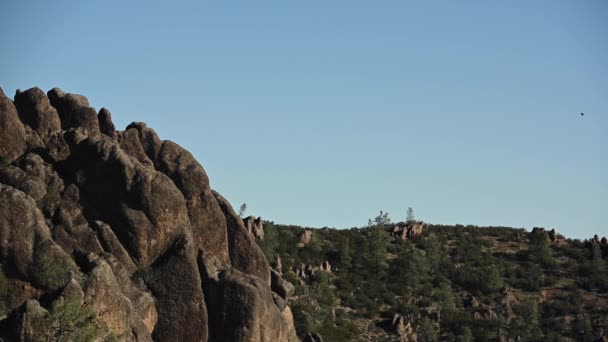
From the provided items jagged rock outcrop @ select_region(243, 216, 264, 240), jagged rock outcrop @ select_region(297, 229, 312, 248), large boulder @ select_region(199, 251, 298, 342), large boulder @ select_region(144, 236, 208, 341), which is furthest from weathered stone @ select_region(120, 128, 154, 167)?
jagged rock outcrop @ select_region(297, 229, 312, 248)

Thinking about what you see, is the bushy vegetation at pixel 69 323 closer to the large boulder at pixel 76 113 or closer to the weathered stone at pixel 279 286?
the large boulder at pixel 76 113

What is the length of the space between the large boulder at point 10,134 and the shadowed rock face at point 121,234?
0.30 feet

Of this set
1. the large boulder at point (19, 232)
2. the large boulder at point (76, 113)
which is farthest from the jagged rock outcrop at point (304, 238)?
the large boulder at point (19, 232)

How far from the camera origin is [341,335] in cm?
12250

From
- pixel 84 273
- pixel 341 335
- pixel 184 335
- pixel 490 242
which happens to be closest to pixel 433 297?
pixel 341 335

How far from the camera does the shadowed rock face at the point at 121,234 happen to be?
72000 mm

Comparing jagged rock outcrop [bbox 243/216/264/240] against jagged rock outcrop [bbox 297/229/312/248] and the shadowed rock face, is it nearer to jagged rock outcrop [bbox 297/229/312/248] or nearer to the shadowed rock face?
jagged rock outcrop [bbox 297/229/312/248]

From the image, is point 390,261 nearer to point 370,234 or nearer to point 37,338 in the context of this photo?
point 370,234

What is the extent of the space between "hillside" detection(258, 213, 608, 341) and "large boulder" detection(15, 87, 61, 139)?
4315 centimetres

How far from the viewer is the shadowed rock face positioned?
72.0 metres

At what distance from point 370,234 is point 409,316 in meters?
33.1

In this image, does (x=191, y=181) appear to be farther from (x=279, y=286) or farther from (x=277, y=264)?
(x=277, y=264)

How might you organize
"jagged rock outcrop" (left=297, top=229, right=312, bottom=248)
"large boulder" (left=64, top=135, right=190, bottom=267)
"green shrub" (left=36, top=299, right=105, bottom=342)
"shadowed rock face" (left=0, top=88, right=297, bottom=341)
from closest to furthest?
"green shrub" (left=36, top=299, right=105, bottom=342)
"shadowed rock face" (left=0, top=88, right=297, bottom=341)
"large boulder" (left=64, top=135, right=190, bottom=267)
"jagged rock outcrop" (left=297, top=229, right=312, bottom=248)

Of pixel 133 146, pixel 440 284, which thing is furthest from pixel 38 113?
pixel 440 284
